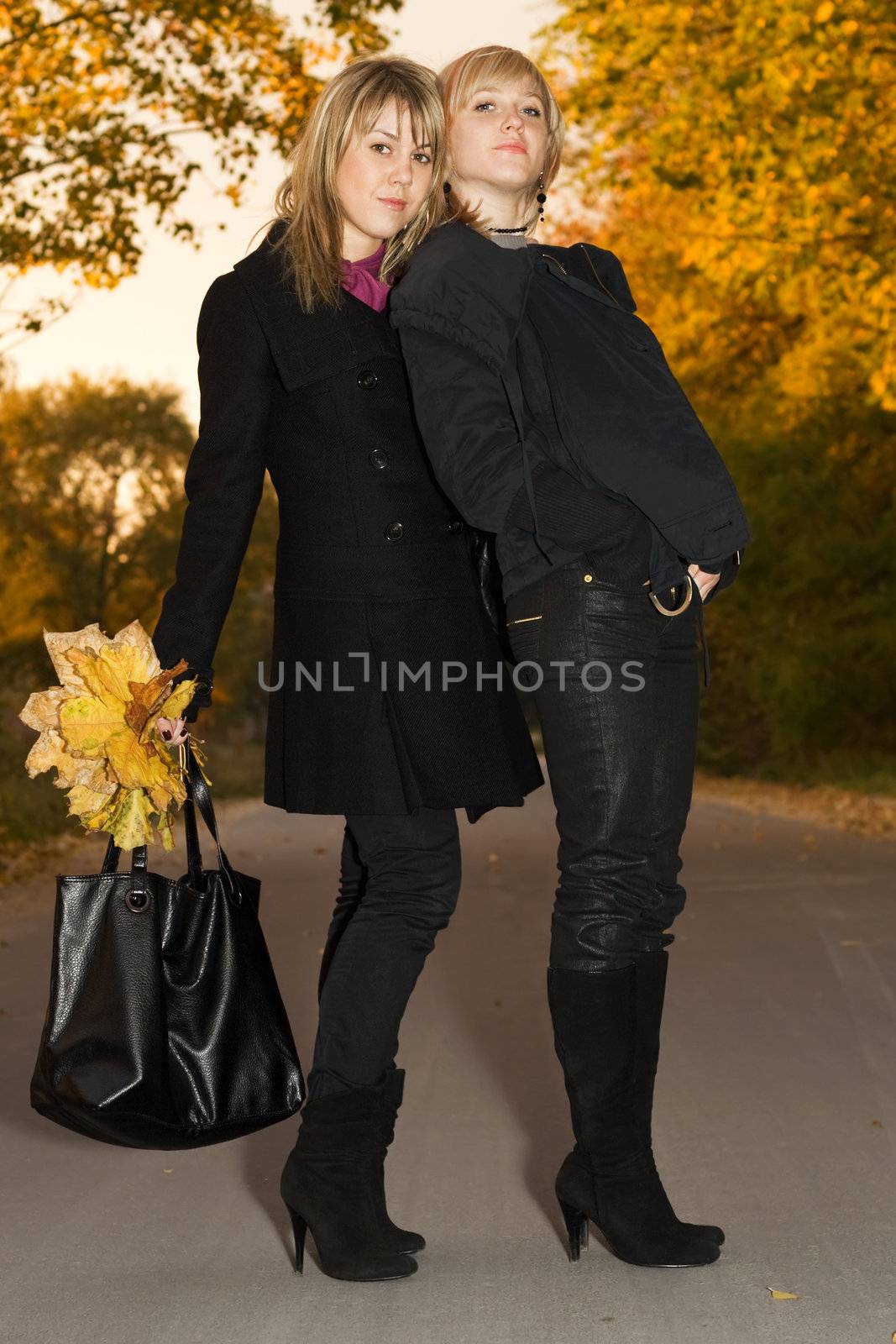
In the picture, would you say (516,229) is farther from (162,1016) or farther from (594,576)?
(162,1016)

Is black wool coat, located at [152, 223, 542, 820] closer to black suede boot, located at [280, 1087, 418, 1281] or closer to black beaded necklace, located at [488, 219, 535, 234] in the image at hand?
black beaded necklace, located at [488, 219, 535, 234]

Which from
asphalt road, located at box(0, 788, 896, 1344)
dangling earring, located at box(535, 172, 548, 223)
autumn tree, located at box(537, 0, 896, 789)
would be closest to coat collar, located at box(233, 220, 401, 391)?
dangling earring, located at box(535, 172, 548, 223)

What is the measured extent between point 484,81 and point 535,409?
0.70 meters

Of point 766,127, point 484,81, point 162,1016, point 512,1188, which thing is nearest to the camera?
point 162,1016

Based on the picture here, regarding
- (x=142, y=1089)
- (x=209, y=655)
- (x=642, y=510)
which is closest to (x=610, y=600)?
(x=642, y=510)

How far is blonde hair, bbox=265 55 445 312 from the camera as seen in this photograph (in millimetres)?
3502

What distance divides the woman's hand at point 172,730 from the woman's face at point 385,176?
106 cm

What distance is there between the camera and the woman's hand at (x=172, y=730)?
3.49 metres

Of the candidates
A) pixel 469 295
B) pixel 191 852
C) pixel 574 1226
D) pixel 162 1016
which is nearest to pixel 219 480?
pixel 469 295

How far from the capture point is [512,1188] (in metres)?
4.02

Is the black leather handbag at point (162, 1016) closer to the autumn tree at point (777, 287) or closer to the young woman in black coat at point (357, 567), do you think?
the young woman in black coat at point (357, 567)

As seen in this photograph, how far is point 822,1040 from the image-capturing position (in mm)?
5625

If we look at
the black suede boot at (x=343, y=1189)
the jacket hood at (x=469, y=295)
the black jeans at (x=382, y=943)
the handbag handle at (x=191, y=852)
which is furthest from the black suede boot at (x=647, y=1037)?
the jacket hood at (x=469, y=295)

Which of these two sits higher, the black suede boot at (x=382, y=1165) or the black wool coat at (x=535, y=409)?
the black wool coat at (x=535, y=409)
